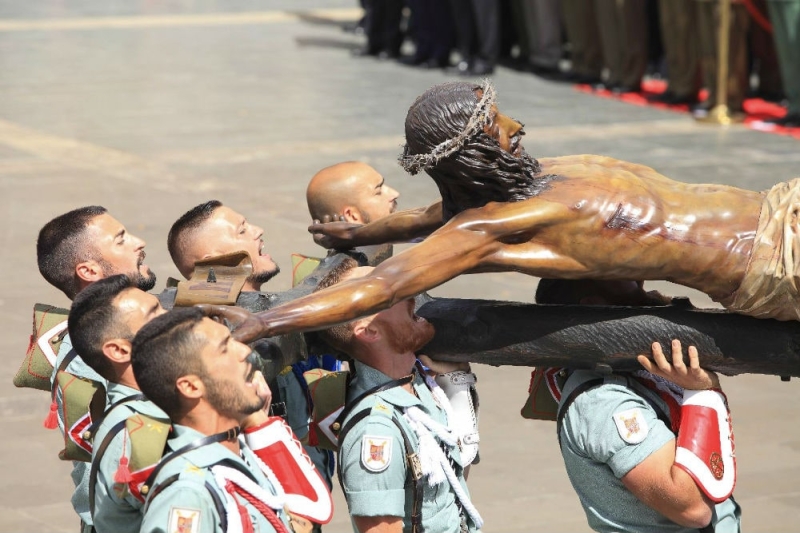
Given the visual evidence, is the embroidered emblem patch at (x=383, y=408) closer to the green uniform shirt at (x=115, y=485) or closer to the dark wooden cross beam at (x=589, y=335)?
the dark wooden cross beam at (x=589, y=335)

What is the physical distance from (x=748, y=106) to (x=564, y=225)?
10.6 metres

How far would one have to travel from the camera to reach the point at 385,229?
429 centimetres

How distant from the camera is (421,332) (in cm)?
388

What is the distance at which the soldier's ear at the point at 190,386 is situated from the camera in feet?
10.5

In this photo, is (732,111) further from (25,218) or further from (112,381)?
(112,381)

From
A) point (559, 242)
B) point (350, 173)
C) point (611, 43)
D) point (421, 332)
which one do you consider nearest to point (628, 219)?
point (559, 242)

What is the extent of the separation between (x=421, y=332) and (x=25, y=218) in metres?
6.57

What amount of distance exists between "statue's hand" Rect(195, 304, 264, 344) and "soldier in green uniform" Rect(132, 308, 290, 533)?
0.16 feet

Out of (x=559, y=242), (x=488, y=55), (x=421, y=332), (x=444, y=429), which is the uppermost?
(x=559, y=242)

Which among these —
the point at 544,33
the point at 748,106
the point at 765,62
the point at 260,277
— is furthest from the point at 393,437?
the point at 544,33

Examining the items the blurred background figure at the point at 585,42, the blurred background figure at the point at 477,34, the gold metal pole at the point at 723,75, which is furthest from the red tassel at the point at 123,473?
the blurred background figure at the point at 477,34

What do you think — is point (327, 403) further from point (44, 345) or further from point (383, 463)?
point (44, 345)

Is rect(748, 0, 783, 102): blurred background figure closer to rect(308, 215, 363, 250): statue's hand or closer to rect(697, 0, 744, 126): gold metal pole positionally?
rect(697, 0, 744, 126): gold metal pole

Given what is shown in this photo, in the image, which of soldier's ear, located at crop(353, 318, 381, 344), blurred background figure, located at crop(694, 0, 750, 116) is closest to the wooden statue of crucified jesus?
soldier's ear, located at crop(353, 318, 381, 344)
